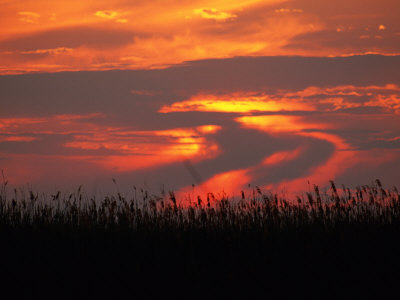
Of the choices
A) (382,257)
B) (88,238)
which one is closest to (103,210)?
(88,238)

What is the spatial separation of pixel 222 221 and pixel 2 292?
4.24 meters

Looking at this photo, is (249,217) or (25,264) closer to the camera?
(25,264)

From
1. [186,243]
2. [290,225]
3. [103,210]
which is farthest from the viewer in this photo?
[103,210]

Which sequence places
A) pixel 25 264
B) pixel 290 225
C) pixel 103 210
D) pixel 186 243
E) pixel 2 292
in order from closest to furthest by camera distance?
pixel 2 292 → pixel 25 264 → pixel 186 243 → pixel 290 225 → pixel 103 210

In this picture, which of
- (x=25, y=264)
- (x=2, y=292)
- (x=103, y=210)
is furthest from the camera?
(x=103, y=210)

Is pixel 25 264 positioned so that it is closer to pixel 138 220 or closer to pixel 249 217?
pixel 138 220

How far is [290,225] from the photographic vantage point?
32.1 ft

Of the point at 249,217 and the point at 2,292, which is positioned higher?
the point at 249,217

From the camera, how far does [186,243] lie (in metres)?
8.69

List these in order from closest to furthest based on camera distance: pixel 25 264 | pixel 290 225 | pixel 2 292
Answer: pixel 2 292 → pixel 25 264 → pixel 290 225

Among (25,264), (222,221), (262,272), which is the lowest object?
(262,272)

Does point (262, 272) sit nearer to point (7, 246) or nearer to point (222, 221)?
point (222, 221)

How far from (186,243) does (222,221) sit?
4.84 feet

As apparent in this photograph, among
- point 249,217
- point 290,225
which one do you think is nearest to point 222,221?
point 249,217
